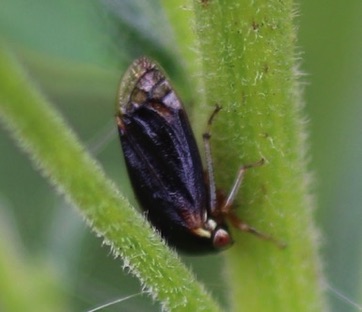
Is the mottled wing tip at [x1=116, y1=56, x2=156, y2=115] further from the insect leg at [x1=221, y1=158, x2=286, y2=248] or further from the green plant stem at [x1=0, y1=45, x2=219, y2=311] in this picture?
the green plant stem at [x1=0, y1=45, x2=219, y2=311]

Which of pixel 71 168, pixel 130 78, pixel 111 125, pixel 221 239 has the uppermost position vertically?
pixel 71 168

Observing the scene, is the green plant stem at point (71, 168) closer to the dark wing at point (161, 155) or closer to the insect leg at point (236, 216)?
the insect leg at point (236, 216)

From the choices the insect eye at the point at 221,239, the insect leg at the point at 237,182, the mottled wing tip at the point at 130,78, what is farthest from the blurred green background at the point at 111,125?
the insect leg at the point at 237,182

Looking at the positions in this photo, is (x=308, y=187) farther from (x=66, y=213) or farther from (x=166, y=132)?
(x=66, y=213)

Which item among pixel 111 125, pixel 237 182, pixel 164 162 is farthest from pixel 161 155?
pixel 111 125

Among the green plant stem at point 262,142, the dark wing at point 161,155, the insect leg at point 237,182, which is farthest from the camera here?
the dark wing at point 161,155

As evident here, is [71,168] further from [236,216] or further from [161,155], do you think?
[161,155]
